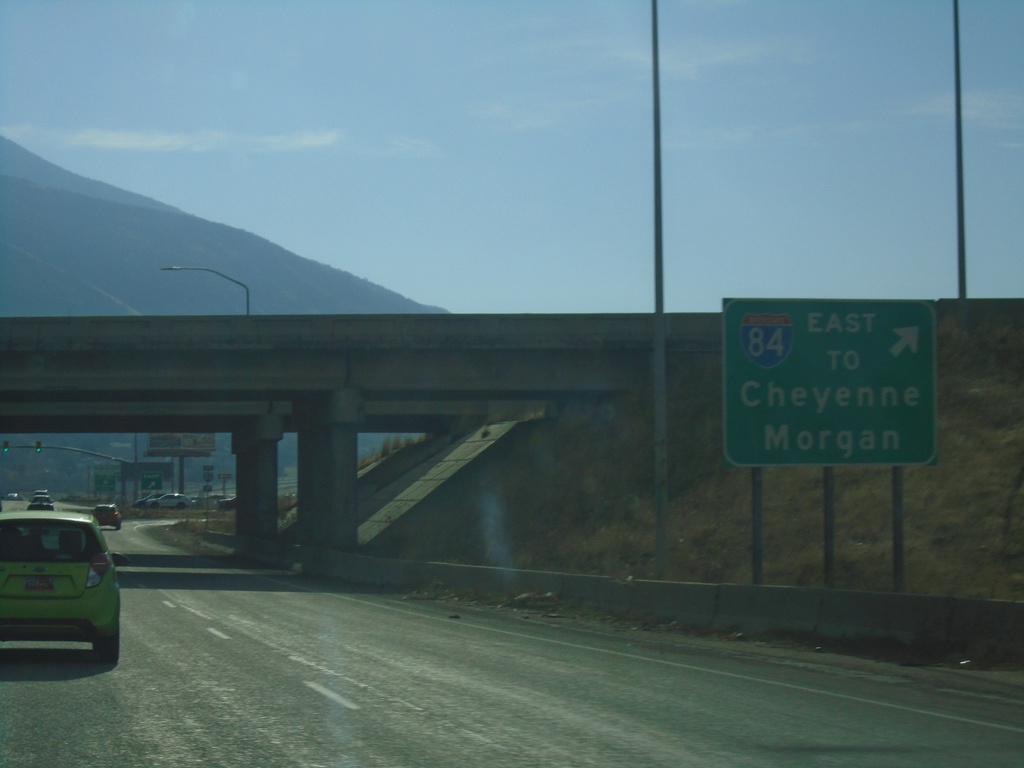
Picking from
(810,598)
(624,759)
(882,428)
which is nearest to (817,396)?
(882,428)

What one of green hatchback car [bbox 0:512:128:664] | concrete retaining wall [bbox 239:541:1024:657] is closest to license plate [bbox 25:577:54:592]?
green hatchback car [bbox 0:512:128:664]

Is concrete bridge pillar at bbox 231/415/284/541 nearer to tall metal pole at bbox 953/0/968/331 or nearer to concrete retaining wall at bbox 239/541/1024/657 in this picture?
concrete retaining wall at bbox 239/541/1024/657

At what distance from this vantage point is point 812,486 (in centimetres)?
3195

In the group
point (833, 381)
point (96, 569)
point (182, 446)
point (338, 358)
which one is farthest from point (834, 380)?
point (182, 446)

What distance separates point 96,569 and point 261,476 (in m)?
48.7

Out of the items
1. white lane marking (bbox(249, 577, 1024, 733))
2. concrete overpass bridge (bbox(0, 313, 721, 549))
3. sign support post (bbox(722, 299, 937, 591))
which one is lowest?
white lane marking (bbox(249, 577, 1024, 733))

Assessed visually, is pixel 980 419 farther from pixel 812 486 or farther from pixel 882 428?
pixel 882 428

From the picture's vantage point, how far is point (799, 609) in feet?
58.5

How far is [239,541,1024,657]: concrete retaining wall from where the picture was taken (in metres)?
15.0

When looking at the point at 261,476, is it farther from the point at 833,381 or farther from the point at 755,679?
the point at 755,679

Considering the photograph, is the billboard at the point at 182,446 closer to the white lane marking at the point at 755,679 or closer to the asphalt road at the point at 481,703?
the white lane marking at the point at 755,679

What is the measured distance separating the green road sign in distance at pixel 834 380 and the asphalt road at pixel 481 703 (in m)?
3.82

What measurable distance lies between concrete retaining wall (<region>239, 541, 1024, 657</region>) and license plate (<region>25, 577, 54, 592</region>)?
9793 millimetres

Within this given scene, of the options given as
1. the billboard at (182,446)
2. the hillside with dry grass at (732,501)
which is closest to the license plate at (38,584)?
the hillside with dry grass at (732,501)
